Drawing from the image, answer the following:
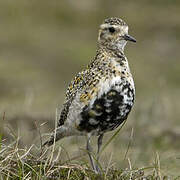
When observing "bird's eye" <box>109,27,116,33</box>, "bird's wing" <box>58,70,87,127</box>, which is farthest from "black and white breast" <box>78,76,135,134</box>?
"bird's eye" <box>109,27,116,33</box>

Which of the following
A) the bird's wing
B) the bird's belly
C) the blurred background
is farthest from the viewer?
the blurred background

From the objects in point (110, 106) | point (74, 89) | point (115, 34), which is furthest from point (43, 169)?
point (115, 34)

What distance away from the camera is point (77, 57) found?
2016 centimetres

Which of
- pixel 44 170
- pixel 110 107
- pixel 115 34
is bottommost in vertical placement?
pixel 44 170

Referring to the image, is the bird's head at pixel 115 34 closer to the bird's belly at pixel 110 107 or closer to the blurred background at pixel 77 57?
the bird's belly at pixel 110 107

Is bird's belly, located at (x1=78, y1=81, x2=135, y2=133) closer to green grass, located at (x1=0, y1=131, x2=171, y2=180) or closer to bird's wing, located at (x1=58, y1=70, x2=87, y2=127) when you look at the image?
bird's wing, located at (x1=58, y1=70, x2=87, y2=127)

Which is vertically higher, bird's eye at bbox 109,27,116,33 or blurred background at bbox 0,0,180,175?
bird's eye at bbox 109,27,116,33

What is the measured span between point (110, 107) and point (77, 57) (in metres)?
13.4

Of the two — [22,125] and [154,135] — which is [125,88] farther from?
[22,125]

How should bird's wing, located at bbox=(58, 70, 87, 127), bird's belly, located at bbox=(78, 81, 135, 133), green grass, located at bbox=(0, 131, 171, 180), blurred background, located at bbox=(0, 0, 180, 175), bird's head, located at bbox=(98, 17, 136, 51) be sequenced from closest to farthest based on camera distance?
green grass, located at bbox=(0, 131, 171, 180), bird's belly, located at bbox=(78, 81, 135, 133), bird's wing, located at bbox=(58, 70, 87, 127), bird's head, located at bbox=(98, 17, 136, 51), blurred background, located at bbox=(0, 0, 180, 175)

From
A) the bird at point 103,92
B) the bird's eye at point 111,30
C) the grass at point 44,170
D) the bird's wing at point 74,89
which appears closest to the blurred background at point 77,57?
the bird's wing at point 74,89

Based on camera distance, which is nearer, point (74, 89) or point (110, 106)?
point (110, 106)

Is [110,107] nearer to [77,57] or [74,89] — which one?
[74,89]

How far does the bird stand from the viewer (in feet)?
22.3
